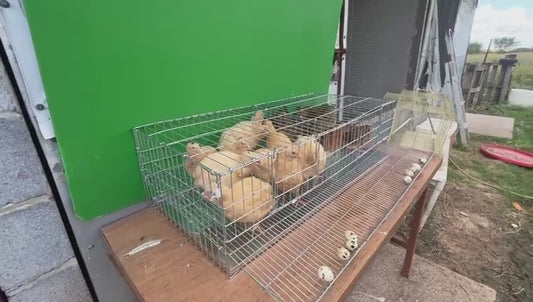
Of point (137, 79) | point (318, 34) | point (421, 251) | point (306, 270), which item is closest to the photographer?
point (306, 270)

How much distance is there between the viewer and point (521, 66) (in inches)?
161

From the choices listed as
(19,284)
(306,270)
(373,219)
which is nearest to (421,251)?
(373,219)

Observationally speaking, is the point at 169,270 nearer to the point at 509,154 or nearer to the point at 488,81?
the point at 509,154

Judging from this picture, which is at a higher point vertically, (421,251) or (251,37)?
(251,37)

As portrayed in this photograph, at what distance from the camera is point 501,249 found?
4.84 feet

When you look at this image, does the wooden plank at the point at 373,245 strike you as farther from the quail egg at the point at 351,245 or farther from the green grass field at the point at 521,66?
the green grass field at the point at 521,66

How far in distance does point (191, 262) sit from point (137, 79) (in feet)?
1.45

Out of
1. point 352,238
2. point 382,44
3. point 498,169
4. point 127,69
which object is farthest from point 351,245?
point 498,169

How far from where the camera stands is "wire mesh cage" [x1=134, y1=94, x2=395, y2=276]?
0.51 m

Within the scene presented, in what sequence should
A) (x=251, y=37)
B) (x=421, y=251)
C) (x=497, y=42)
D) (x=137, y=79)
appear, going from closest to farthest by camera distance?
(x=137, y=79), (x=251, y=37), (x=421, y=251), (x=497, y=42)

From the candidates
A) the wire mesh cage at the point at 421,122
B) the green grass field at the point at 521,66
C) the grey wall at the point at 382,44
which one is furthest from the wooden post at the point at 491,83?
the wire mesh cage at the point at 421,122

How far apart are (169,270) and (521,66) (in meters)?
5.73

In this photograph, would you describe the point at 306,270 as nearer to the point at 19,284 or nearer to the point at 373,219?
the point at 373,219

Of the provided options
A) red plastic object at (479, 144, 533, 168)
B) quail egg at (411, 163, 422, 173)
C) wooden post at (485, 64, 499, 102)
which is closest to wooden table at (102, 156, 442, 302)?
quail egg at (411, 163, 422, 173)
